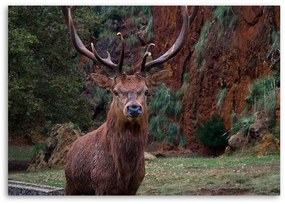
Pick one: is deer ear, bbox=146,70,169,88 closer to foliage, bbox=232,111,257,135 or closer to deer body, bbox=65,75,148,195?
deer body, bbox=65,75,148,195

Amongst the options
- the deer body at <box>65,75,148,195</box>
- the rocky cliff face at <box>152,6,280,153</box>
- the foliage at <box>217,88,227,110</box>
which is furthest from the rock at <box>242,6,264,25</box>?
the deer body at <box>65,75,148,195</box>

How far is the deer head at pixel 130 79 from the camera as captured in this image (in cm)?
395

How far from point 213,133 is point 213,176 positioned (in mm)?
310

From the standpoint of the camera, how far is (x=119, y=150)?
4035 mm

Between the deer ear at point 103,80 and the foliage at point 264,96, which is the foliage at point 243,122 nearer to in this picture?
the foliage at point 264,96

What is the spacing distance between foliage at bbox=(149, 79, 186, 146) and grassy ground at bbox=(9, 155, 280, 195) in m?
0.18

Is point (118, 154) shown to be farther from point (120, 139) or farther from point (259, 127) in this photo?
point (259, 127)

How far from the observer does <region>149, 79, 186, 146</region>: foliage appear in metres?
4.52

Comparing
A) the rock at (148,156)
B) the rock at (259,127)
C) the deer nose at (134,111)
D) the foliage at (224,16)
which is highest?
the foliage at (224,16)

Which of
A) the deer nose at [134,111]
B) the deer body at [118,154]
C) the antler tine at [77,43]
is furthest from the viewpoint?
the antler tine at [77,43]

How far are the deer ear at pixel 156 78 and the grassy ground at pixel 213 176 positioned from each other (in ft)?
2.01

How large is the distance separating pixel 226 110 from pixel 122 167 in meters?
0.99

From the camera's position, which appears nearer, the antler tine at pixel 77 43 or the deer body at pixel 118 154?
the deer body at pixel 118 154

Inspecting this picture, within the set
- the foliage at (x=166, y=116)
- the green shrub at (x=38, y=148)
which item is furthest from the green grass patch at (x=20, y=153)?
the foliage at (x=166, y=116)
